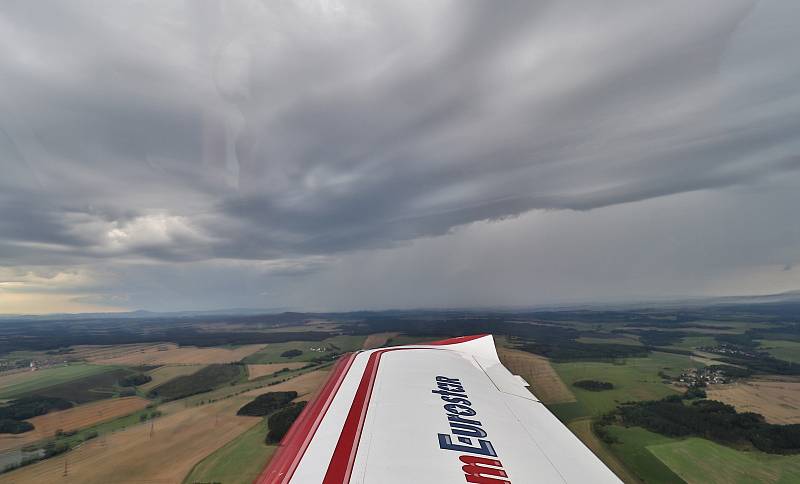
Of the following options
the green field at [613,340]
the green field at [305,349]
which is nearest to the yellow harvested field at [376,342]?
the green field at [305,349]

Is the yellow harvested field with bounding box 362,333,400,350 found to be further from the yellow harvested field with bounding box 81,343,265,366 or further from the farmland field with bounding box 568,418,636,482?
the yellow harvested field with bounding box 81,343,265,366

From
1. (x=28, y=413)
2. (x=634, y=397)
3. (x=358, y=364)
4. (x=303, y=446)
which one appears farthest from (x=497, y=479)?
(x=28, y=413)

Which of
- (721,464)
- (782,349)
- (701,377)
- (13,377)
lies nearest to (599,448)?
(721,464)

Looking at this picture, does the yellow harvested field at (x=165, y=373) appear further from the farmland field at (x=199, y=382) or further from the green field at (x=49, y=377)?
the green field at (x=49, y=377)

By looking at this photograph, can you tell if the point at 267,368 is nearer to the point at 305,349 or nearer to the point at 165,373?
the point at 305,349

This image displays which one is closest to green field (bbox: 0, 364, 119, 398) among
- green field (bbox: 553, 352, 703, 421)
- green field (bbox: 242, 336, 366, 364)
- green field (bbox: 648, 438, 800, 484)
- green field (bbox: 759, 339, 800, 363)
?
green field (bbox: 242, 336, 366, 364)
